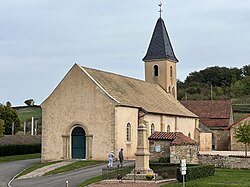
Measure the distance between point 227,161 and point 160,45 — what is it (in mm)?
27949

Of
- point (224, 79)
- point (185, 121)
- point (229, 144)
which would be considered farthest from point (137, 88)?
point (224, 79)

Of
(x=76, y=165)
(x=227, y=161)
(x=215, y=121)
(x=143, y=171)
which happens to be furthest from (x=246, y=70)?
(x=143, y=171)

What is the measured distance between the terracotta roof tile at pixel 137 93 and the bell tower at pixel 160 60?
155 cm

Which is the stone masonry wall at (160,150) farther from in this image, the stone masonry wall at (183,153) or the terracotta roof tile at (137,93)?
the terracotta roof tile at (137,93)

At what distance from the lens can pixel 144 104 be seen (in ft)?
161

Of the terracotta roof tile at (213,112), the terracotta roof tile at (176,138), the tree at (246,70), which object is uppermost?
the tree at (246,70)

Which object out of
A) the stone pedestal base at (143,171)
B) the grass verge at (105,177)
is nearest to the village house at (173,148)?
the grass verge at (105,177)

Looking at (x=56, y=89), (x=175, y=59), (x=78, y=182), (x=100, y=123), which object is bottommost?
(x=78, y=182)

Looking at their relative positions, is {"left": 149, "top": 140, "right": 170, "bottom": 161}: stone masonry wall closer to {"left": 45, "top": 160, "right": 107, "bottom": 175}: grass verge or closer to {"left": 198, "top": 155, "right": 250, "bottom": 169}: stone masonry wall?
{"left": 198, "top": 155, "right": 250, "bottom": 169}: stone masonry wall

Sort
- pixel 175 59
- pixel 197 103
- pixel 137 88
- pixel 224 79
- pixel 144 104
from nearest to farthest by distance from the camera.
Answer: pixel 144 104 < pixel 137 88 < pixel 175 59 < pixel 197 103 < pixel 224 79

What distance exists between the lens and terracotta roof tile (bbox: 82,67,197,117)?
150ft

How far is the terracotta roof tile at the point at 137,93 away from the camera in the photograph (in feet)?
150

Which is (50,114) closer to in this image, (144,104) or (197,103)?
(144,104)

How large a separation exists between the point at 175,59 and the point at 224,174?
110 ft
